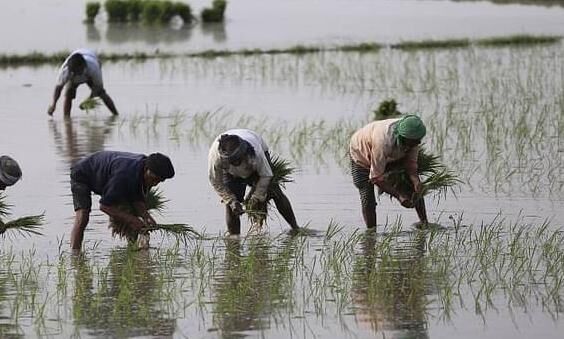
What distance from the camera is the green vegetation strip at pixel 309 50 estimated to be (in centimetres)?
2292

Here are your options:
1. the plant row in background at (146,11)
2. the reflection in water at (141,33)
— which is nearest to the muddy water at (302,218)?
the reflection in water at (141,33)

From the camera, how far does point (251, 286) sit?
784cm

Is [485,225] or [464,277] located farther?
[485,225]

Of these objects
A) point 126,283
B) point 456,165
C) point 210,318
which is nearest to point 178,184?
point 456,165

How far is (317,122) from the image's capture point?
1540 cm

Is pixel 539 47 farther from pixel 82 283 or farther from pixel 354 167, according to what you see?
pixel 82 283

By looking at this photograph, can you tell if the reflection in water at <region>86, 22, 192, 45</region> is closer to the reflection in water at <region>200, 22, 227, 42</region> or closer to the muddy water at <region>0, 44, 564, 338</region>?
the reflection in water at <region>200, 22, 227, 42</region>

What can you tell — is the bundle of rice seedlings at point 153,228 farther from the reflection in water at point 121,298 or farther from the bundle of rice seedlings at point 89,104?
the bundle of rice seedlings at point 89,104

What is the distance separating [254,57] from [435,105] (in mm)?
7416

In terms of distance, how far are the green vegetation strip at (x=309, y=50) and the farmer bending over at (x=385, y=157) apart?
1391 centimetres

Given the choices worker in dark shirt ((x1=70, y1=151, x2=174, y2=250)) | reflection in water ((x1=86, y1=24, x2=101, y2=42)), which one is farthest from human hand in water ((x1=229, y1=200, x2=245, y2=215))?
reflection in water ((x1=86, y1=24, x2=101, y2=42))

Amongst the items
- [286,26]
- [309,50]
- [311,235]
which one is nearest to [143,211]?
[311,235]

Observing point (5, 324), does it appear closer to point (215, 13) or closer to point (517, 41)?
point (517, 41)

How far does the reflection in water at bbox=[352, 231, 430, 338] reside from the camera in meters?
7.01
